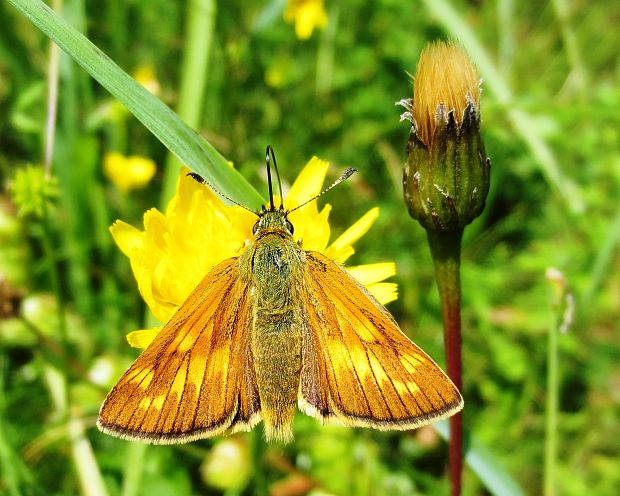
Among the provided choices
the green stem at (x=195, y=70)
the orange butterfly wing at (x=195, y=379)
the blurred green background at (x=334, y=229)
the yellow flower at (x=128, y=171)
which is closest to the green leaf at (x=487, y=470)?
the blurred green background at (x=334, y=229)

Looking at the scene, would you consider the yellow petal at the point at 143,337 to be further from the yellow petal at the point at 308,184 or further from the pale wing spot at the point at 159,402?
the yellow petal at the point at 308,184

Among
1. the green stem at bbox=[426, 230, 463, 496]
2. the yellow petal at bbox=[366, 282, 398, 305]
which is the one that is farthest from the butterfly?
the yellow petal at bbox=[366, 282, 398, 305]

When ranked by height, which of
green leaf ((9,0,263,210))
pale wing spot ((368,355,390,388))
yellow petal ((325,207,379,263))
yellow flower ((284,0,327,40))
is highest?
yellow flower ((284,0,327,40))

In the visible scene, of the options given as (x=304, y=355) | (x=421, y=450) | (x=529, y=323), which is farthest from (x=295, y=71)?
(x=304, y=355)

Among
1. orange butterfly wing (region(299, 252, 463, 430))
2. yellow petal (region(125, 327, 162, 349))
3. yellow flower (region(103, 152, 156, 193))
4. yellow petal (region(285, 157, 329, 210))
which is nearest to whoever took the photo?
orange butterfly wing (region(299, 252, 463, 430))

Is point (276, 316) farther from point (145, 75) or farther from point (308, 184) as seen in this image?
point (145, 75)

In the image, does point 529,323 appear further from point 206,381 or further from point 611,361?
point 206,381

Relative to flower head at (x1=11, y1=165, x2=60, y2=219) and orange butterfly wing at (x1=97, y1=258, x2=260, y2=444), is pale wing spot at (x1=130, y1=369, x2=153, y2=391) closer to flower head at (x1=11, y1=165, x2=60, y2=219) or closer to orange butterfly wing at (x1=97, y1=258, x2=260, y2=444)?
orange butterfly wing at (x1=97, y1=258, x2=260, y2=444)
